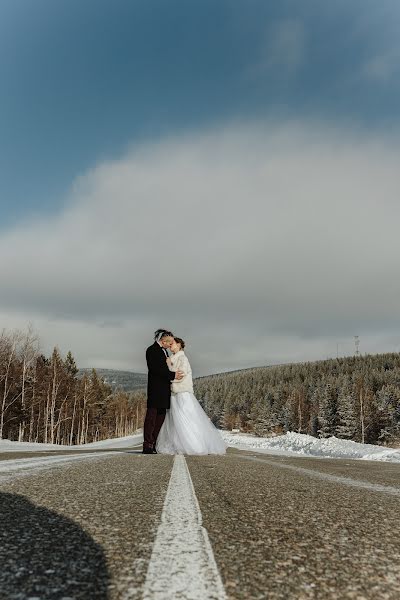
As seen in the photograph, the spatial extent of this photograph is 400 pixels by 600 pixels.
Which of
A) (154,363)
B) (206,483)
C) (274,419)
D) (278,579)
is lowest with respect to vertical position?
(274,419)

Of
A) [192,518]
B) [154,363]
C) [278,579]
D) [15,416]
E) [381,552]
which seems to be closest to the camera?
[278,579]

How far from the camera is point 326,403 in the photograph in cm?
9212

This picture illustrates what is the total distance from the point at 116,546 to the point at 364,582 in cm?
86

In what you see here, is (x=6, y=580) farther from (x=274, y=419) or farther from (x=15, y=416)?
(x=274, y=419)

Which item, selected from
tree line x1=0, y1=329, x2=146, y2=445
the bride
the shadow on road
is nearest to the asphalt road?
the shadow on road

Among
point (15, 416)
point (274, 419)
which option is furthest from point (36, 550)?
point (274, 419)

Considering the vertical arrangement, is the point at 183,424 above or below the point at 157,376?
below

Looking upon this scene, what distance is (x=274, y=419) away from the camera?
124 meters

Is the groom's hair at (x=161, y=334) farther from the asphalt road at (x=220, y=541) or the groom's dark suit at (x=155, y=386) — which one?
the asphalt road at (x=220, y=541)

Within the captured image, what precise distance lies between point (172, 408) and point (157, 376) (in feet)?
2.86

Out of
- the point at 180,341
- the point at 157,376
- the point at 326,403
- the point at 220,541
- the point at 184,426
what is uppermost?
the point at 180,341

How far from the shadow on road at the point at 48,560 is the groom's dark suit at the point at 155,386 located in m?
6.99

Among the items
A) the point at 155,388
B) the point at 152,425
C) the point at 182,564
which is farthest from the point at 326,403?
the point at 182,564

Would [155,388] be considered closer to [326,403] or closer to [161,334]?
[161,334]
